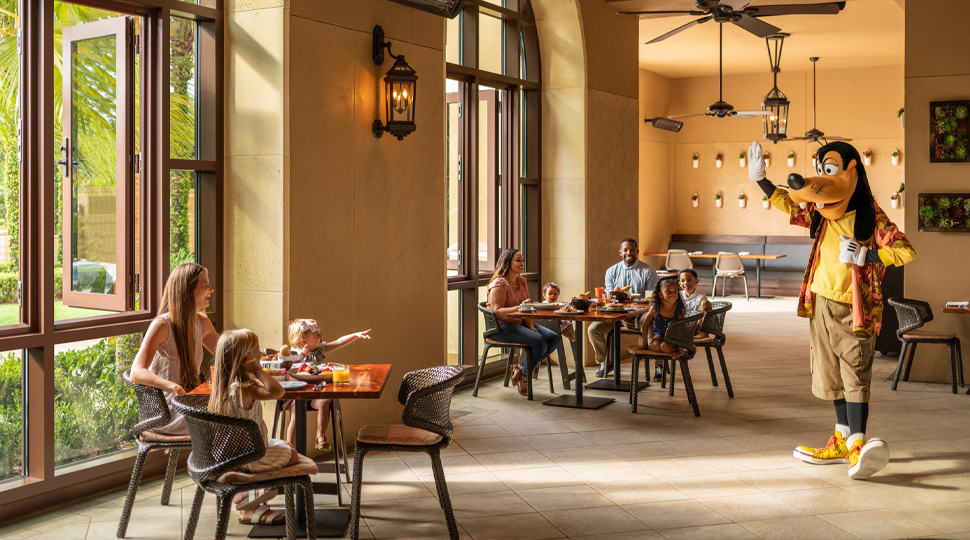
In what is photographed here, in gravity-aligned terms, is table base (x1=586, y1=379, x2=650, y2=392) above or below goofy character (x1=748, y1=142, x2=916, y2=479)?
below

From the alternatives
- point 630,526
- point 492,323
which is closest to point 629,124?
point 492,323

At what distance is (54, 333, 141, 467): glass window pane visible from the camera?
4309 mm

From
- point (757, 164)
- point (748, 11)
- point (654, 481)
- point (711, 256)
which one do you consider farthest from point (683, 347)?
point (711, 256)

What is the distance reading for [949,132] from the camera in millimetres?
7406

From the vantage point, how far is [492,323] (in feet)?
22.4

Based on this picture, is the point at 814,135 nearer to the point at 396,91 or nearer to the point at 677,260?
the point at 677,260

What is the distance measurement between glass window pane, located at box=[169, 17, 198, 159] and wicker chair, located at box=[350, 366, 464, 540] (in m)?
2.01

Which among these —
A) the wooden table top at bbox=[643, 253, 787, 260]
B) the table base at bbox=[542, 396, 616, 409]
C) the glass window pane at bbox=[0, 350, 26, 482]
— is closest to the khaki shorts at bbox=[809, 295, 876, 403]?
the table base at bbox=[542, 396, 616, 409]

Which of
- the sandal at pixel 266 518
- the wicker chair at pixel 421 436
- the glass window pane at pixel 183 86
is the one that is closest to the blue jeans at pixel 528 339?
the glass window pane at pixel 183 86

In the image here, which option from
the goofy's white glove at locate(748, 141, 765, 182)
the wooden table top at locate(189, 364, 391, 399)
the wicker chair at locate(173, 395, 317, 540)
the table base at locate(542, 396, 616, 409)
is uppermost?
the goofy's white glove at locate(748, 141, 765, 182)

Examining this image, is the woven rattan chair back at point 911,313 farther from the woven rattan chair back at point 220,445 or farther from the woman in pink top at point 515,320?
the woven rattan chair back at point 220,445

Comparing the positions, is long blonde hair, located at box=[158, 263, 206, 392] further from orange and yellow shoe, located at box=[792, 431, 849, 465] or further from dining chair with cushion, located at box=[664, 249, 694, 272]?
dining chair with cushion, located at box=[664, 249, 694, 272]

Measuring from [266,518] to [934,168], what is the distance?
632cm

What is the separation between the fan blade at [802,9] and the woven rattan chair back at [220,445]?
4.52 metres
